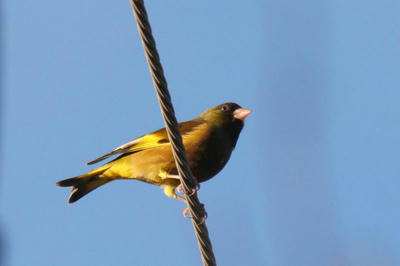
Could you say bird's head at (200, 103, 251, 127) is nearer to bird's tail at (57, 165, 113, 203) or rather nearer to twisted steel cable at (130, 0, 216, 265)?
bird's tail at (57, 165, 113, 203)

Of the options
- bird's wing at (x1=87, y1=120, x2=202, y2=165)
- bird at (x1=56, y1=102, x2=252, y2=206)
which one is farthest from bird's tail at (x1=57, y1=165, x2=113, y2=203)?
bird's wing at (x1=87, y1=120, x2=202, y2=165)

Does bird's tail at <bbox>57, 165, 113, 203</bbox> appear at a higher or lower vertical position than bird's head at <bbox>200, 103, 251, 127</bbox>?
lower

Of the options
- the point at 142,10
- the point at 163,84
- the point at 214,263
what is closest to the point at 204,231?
the point at 214,263

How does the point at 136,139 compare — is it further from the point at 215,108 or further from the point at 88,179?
the point at 215,108

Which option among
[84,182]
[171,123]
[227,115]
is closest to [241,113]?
[227,115]

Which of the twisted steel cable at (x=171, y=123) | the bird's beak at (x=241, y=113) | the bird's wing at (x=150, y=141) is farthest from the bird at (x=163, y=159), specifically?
the twisted steel cable at (x=171, y=123)

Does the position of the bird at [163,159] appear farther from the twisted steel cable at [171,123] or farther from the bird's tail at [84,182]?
the twisted steel cable at [171,123]
